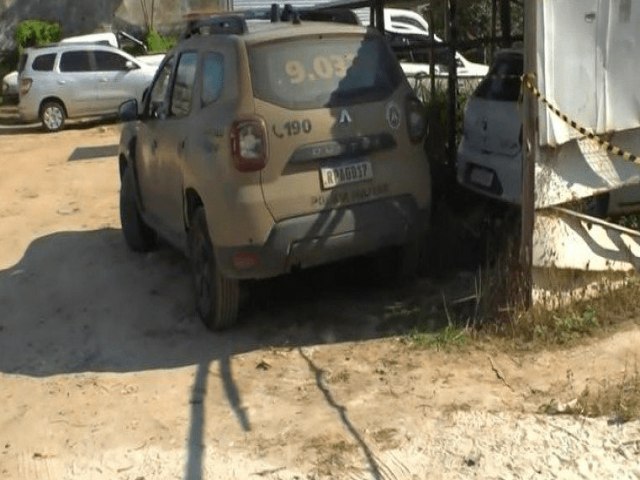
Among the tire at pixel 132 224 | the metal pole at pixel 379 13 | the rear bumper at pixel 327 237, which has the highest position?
the metal pole at pixel 379 13

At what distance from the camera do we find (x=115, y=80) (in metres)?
22.5

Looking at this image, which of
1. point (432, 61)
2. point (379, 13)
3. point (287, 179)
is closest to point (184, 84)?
point (287, 179)

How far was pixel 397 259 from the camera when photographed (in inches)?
318

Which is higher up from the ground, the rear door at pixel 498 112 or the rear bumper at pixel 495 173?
the rear door at pixel 498 112

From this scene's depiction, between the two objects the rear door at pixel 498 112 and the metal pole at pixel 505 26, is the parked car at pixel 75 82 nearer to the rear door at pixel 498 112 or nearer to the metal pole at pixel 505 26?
the metal pole at pixel 505 26

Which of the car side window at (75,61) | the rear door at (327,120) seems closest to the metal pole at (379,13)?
the rear door at (327,120)

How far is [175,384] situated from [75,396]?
60cm

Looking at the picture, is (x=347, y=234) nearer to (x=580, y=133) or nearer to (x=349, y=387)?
(x=349, y=387)

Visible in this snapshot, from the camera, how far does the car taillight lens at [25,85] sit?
73.1 feet

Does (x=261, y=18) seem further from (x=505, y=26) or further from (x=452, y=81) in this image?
(x=505, y=26)

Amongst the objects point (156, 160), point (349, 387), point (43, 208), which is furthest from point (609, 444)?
point (43, 208)

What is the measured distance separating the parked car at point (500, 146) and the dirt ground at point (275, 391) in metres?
0.92

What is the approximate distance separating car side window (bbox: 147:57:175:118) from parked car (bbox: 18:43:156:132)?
1370cm

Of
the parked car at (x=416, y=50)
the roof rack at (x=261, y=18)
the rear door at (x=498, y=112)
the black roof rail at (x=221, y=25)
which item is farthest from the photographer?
the parked car at (x=416, y=50)
